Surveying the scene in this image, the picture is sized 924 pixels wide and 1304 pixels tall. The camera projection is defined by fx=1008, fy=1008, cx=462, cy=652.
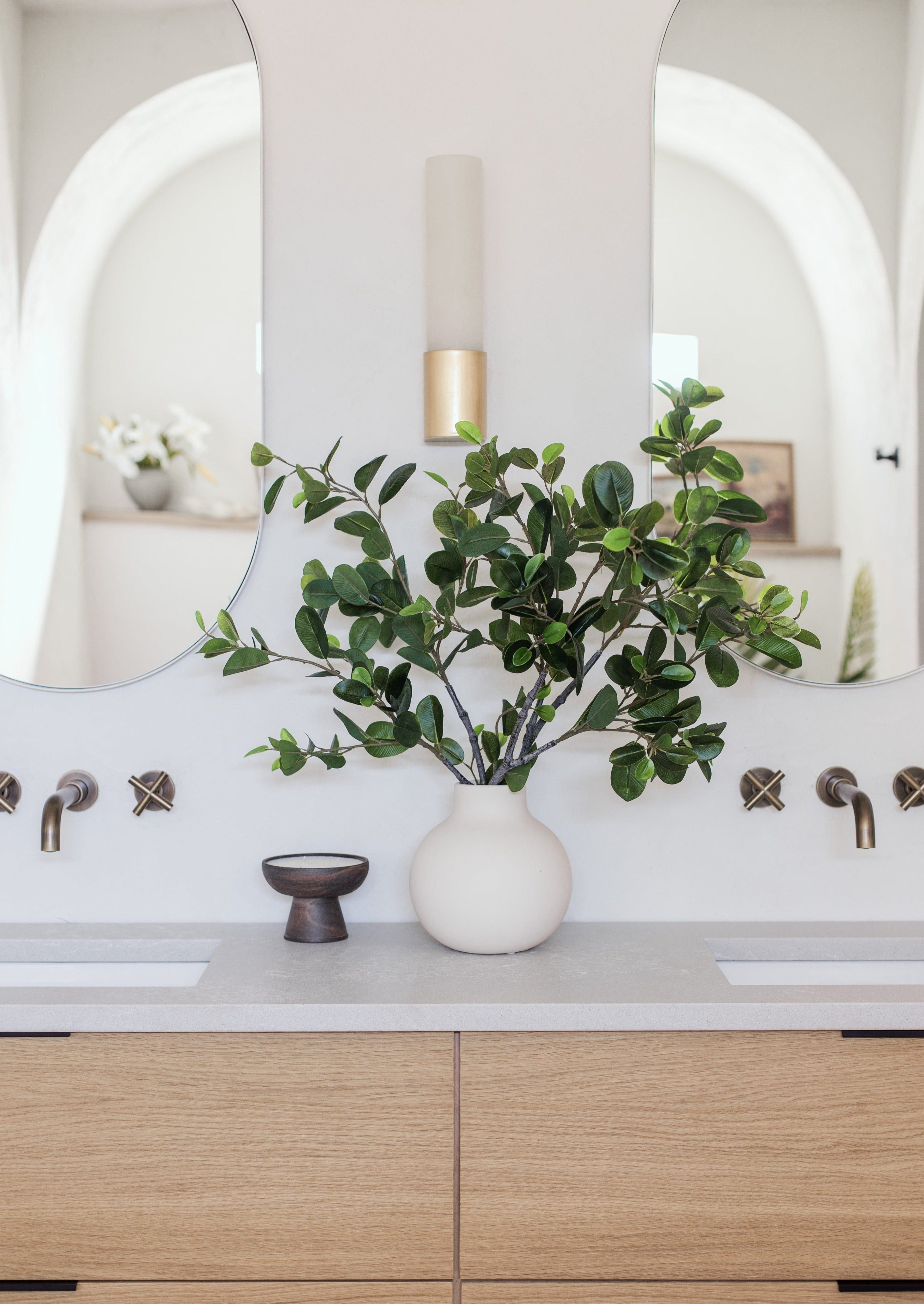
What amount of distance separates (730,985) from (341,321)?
46.9 inches

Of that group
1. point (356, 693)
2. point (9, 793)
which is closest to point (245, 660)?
point (356, 693)

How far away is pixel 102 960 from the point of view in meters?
1.58

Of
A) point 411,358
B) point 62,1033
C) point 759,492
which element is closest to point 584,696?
point 759,492

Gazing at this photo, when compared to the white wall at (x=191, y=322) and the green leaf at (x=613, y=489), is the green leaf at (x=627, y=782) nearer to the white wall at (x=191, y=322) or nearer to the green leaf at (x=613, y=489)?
the green leaf at (x=613, y=489)

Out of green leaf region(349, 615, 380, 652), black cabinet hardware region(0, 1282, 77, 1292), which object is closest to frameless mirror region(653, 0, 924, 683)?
green leaf region(349, 615, 380, 652)

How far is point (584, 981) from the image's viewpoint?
1324 mm

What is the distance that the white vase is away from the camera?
1409mm

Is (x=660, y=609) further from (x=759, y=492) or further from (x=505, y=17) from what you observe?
(x=505, y=17)

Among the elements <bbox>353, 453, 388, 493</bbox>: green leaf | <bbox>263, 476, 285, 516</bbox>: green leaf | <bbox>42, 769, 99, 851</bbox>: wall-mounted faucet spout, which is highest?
<bbox>353, 453, 388, 493</bbox>: green leaf

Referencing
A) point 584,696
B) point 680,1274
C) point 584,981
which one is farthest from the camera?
point 584,696

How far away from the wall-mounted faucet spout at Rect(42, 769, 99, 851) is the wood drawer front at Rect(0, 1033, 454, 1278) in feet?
1.25

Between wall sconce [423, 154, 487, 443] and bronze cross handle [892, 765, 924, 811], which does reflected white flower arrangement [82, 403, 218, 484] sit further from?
bronze cross handle [892, 765, 924, 811]

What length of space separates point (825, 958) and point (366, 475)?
40.9 inches

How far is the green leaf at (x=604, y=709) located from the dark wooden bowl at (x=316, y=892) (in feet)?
1.44
